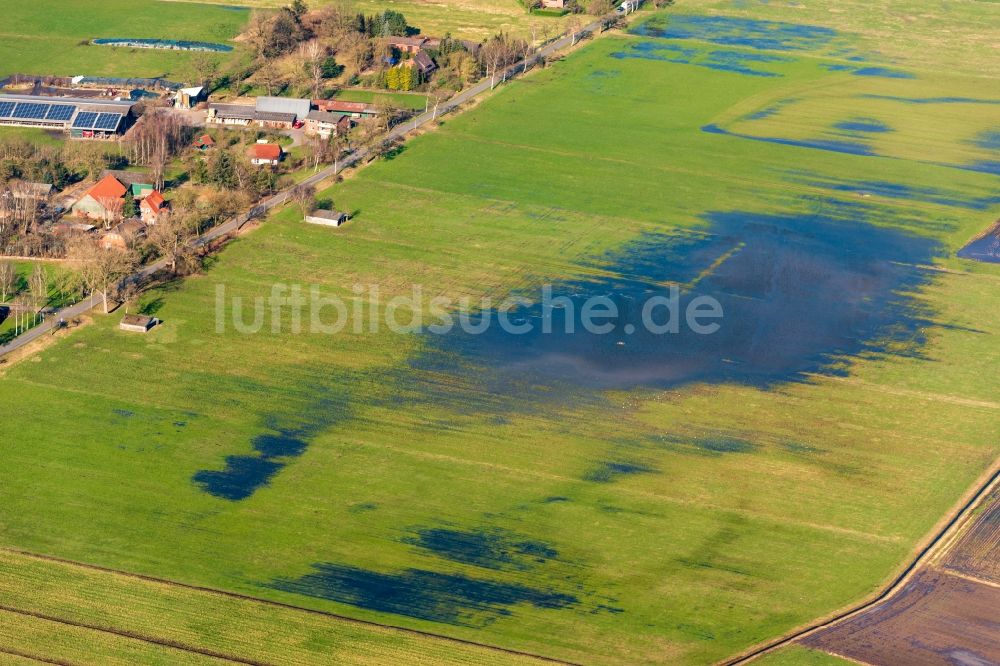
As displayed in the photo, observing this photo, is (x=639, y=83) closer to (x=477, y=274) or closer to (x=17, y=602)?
(x=477, y=274)

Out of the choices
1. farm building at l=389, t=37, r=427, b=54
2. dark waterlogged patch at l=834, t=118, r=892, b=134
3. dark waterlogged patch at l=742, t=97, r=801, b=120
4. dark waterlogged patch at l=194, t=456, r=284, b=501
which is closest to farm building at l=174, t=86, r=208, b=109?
farm building at l=389, t=37, r=427, b=54

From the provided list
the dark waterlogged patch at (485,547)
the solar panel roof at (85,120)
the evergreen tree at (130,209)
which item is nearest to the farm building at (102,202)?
the evergreen tree at (130,209)

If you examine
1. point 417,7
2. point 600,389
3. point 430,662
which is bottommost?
point 430,662

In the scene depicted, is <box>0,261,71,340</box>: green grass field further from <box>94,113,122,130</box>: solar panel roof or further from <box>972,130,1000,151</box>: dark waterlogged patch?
<box>972,130,1000,151</box>: dark waterlogged patch

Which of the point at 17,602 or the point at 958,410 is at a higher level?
the point at 958,410

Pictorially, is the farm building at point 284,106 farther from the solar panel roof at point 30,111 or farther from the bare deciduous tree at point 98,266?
the bare deciduous tree at point 98,266

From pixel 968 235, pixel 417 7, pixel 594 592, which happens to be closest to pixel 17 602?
pixel 594 592

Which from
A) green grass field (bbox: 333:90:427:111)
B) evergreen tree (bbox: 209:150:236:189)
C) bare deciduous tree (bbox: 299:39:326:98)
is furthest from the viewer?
bare deciduous tree (bbox: 299:39:326:98)
